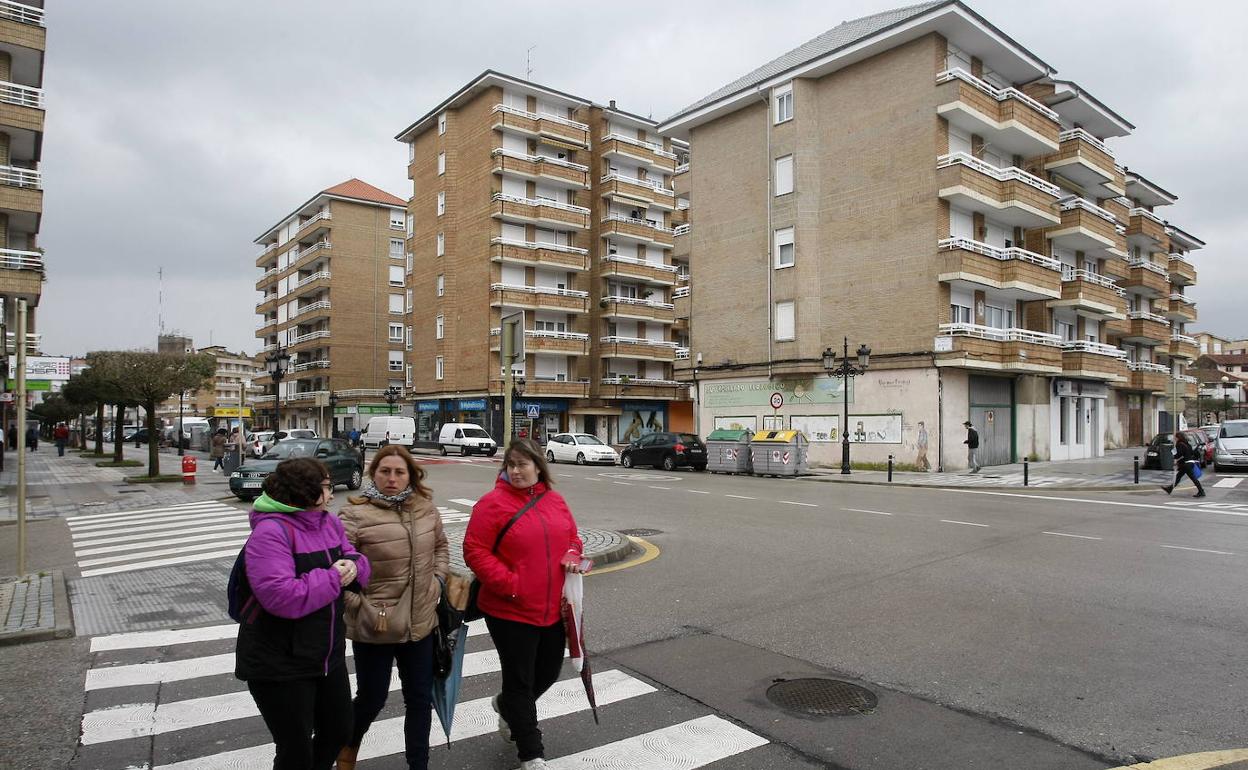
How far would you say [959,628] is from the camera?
6.46 metres

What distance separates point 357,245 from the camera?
2482 inches

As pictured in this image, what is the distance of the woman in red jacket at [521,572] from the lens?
3.83 m

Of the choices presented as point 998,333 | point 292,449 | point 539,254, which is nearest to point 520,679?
point 292,449

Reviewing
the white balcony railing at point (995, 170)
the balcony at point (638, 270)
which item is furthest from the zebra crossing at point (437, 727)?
the balcony at point (638, 270)

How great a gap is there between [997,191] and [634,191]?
26.1 meters

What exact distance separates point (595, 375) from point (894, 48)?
26912 mm

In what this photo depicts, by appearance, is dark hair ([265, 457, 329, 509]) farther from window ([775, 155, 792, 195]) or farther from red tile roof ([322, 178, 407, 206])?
red tile roof ([322, 178, 407, 206])

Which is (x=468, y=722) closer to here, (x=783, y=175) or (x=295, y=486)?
(x=295, y=486)

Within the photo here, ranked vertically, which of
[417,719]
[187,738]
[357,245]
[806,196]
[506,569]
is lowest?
[187,738]

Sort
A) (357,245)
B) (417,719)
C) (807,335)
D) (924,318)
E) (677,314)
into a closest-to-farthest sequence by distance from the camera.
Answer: (417,719)
(924,318)
(807,335)
(677,314)
(357,245)

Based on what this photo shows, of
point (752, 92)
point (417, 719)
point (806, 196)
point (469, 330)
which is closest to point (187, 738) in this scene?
point (417, 719)

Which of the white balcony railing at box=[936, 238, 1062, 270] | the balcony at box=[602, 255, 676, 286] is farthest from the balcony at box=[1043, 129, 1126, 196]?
the balcony at box=[602, 255, 676, 286]

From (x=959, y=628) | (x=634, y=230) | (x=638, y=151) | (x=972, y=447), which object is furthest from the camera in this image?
(x=638, y=151)

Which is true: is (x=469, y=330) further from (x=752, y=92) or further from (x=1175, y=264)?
(x=1175, y=264)
